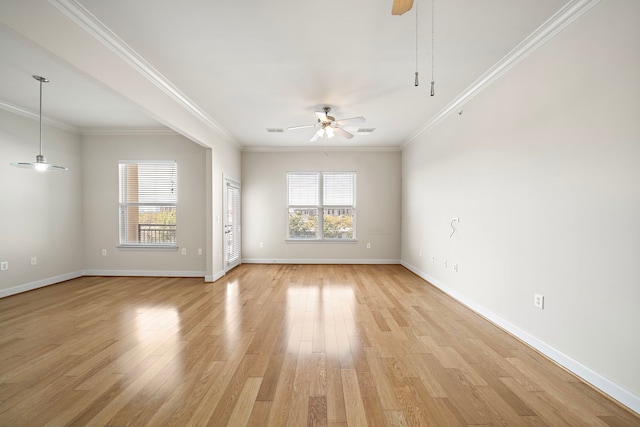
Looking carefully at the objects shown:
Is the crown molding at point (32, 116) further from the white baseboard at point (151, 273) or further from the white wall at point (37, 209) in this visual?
the white baseboard at point (151, 273)

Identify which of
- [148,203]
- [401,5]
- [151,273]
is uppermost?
[401,5]

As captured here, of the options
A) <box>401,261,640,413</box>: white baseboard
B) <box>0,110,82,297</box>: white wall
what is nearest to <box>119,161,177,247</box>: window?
<box>0,110,82,297</box>: white wall

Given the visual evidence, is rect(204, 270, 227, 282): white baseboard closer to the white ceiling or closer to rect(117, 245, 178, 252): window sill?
rect(117, 245, 178, 252): window sill

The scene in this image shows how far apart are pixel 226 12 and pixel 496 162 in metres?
3.09

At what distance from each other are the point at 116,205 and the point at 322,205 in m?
4.29

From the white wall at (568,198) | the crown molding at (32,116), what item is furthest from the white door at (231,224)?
the white wall at (568,198)

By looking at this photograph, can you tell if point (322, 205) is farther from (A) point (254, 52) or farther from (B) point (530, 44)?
(B) point (530, 44)

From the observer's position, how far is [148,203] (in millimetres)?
5723

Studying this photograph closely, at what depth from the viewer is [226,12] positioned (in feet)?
7.55

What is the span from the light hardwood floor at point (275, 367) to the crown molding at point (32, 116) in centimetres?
282

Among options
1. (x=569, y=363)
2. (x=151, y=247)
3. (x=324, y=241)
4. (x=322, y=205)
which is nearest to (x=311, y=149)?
(x=322, y=205)

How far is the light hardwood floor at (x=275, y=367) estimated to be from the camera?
1.78 m

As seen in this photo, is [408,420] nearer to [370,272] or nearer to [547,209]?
[547,209]

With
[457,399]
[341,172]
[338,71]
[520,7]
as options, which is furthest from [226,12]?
[341,172]
